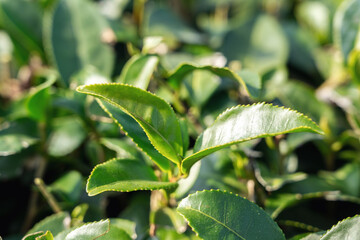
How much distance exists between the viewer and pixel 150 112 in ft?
1.85

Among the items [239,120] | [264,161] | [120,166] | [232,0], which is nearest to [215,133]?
[239,120]

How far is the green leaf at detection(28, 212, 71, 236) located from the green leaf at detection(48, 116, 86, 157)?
165 mm

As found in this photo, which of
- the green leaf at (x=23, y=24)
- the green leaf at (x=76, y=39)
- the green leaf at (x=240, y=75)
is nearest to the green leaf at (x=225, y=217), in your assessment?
the green leaf at (x=240, y=75)

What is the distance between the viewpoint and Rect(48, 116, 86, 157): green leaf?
797 millimetres

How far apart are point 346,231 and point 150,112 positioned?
0.32 m

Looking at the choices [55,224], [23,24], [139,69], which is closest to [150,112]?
[139,69]

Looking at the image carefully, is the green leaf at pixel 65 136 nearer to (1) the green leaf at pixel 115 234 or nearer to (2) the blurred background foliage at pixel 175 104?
(2) the blurred background foliage at pixel 175 104

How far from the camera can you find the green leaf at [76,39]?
930mm

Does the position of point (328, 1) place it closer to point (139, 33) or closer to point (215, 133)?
point (139, 33)

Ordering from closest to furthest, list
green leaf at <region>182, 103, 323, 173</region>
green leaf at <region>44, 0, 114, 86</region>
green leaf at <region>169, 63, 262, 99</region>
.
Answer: green leaf at <region>182, 103, 323, 173</region>, green leaf at <region>169, 63, 262, 99</region>, green leaf at <region>44, 0, 114, 86</region>

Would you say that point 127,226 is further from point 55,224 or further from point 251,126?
point 251,126

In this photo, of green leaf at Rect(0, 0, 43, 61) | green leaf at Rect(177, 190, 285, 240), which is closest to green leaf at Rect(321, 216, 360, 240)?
green leaf at Rect(177, 190, 285, 240)

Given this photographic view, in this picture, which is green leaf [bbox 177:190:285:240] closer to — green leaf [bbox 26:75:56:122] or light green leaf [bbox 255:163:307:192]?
light green leaf [bbox 255:163:307:192]

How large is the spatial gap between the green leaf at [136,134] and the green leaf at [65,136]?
243mm
